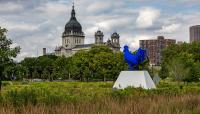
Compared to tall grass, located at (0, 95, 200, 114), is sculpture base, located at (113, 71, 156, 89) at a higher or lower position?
higher

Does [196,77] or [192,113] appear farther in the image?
[196,77]

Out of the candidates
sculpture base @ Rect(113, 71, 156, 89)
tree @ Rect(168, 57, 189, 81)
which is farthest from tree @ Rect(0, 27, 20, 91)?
tree @ Rect(168, 57, 189, 81)

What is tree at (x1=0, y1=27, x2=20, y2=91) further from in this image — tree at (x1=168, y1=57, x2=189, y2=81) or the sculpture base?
tree at (x1=168, y1=57, x2=189, y2=81)

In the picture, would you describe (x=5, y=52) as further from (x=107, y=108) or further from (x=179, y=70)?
(x=179, y=70)

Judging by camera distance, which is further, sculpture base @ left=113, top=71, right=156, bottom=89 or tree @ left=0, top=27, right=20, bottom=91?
sculpture base @ left=113, top=71, right=156, bottom=89

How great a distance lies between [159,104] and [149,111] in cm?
180

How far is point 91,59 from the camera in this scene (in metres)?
95.2

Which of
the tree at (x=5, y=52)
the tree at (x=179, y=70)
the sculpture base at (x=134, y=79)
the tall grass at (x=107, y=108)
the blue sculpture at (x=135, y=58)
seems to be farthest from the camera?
the tree at (x=179, y=70)

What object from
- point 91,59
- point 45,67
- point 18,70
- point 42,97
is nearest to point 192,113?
point 42,97

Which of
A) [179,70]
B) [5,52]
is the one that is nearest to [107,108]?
[5,52]

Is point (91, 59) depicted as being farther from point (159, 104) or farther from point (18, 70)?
point (159, 104)

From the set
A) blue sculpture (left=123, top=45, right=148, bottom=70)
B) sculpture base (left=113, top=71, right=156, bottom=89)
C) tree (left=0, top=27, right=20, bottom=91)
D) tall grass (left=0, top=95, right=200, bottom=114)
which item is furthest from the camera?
blue sculpture (left=123, top=45, right=148, bottom=70)

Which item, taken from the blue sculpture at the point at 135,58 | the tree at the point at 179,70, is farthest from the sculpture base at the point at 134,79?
the tree at the point at 179,70

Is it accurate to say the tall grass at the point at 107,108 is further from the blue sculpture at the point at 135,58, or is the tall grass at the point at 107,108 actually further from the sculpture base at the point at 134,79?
the blue sculpture at the point at 135,58
